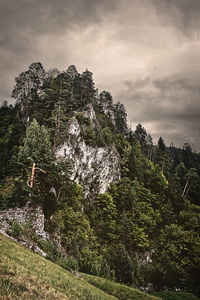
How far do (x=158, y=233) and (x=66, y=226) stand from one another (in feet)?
77.6

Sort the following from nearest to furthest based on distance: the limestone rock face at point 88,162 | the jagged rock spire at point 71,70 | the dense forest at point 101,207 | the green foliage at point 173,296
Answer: the green foliage at point 173,296 → the dense forest at point 101,207 → the limestone rock face at point 88,162 → the jagged rock spire at point 71,70

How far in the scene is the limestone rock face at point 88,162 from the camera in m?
31.7

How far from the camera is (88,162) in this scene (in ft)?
115

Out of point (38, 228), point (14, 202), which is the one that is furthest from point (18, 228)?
point (14, 202)

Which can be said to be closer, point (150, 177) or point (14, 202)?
point (14, 202)

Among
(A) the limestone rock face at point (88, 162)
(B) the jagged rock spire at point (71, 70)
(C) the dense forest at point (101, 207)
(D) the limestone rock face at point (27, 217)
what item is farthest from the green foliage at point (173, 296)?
(B) the jagged rock spire at point (71, 70)

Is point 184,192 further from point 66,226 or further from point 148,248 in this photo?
point 66,226

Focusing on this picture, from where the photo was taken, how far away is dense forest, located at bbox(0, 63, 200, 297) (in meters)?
20.4

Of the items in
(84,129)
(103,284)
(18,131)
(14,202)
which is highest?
(84,129)

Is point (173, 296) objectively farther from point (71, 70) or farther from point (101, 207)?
point (71, 70)

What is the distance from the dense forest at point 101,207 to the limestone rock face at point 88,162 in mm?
1592

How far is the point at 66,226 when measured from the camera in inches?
885

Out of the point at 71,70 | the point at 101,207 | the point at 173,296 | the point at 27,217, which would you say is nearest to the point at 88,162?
the point at 101,207

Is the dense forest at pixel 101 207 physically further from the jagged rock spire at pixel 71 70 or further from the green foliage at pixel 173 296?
the green foliage at pixel 173 296
